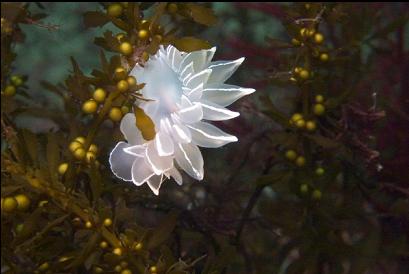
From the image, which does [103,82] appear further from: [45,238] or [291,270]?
[291,270]

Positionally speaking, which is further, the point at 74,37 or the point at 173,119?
the point at 74,37

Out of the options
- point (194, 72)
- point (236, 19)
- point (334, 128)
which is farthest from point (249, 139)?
point (236, 19)

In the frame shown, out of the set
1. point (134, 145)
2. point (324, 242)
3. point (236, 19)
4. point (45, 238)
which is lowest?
point (236, 19)

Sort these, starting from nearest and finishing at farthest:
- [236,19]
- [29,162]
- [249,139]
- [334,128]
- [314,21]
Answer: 1. [29,162]
2. [314,21]
3. [334,128]
4. [249,139]
5. [236,19]

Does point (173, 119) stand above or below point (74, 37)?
above

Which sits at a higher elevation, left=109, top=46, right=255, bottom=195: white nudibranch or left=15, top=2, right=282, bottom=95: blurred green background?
left=109, top=46, right=255, bottom=195: white nudibranch

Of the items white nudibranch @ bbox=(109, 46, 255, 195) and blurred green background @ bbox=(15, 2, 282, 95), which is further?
blurred green background @ bbox=(15, 2, 282, 95)

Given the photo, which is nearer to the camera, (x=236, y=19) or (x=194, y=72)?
(x=194, y=72)

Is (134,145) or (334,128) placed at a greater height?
(134,145)

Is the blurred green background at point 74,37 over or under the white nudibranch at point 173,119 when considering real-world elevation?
under

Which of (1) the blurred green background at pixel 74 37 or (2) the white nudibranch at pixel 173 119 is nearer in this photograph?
(2) the white nudibranch at pixel 173 119

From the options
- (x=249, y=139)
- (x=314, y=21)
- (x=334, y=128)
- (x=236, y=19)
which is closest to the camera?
(x=314, y=21)
